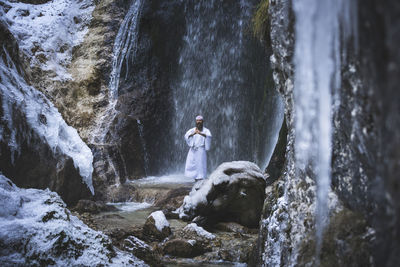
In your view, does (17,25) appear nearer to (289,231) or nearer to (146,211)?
(146,211)

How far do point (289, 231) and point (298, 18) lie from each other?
1642mm

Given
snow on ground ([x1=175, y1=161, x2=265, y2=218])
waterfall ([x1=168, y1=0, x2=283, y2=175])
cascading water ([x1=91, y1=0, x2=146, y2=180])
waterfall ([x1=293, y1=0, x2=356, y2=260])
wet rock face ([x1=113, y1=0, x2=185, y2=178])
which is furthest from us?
waterfall ([x1=168, y1=0, x2=283, y2=175])

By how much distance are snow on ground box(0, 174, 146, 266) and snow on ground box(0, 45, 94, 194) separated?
6.11ft

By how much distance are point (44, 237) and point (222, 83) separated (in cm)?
1018

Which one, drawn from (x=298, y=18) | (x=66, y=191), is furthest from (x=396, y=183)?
(x=66, y=191)

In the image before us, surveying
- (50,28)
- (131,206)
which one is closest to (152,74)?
(50,28)

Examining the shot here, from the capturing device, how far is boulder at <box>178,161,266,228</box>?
5738 millimetres

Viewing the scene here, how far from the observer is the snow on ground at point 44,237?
108 inches

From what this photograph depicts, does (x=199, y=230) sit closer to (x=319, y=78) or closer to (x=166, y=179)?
(x=319, y=78)

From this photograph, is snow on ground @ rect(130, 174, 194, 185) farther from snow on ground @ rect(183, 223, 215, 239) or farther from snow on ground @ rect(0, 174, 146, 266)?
snow on ground @ rect(0, 174, 146, 266)

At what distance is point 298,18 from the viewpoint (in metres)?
2.06

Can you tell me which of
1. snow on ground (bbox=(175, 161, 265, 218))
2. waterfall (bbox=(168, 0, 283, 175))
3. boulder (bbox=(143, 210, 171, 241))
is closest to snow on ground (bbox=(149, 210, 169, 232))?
boulder (bbox=(143, 210, 171, 241))

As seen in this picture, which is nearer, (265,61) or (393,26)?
(393,26)

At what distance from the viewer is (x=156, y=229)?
504 cm
